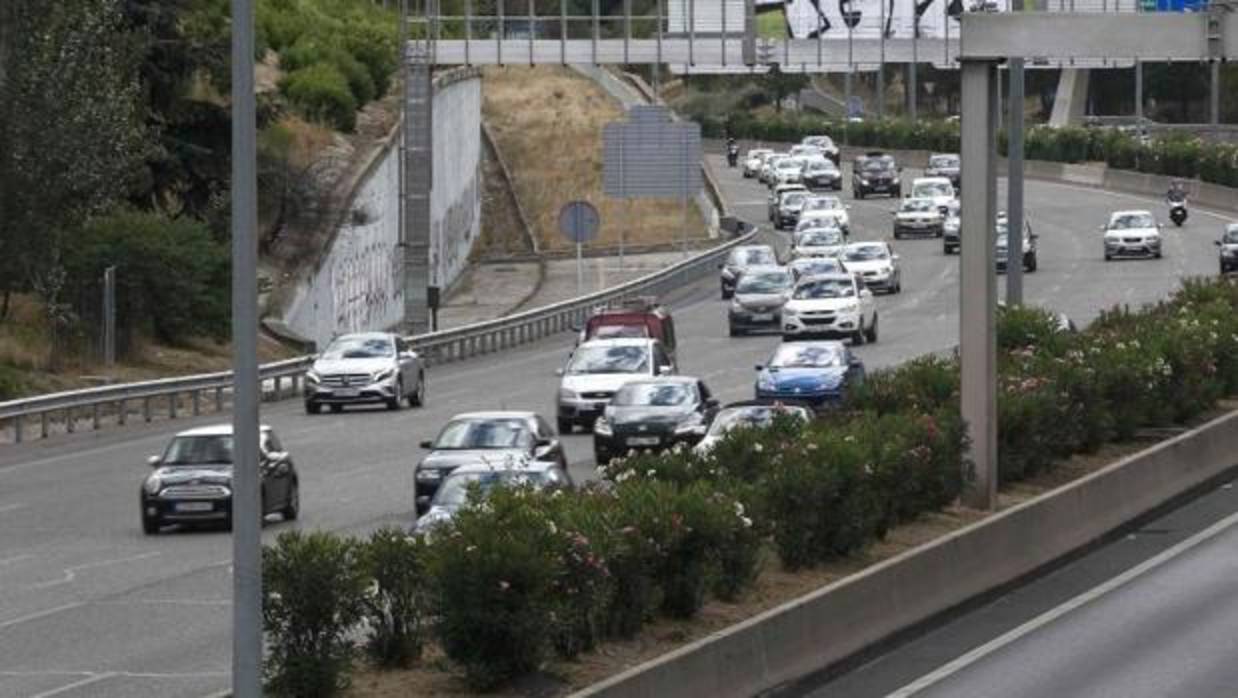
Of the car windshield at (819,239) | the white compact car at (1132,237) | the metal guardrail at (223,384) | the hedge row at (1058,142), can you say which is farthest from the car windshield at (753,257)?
the hedge row at (1058,142)

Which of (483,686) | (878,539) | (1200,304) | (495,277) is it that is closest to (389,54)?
(495,277)

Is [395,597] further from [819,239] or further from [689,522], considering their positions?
[819,239]

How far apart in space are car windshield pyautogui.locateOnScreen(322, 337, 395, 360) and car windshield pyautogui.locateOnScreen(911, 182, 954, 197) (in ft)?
157

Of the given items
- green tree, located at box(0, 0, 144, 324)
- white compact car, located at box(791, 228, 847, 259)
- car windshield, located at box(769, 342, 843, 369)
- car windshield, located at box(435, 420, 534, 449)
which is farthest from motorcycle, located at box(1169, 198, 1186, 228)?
car windshield, located at box(435, 420, 534, 449)

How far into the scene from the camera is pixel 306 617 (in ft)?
57.8

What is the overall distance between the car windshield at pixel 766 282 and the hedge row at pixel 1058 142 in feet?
150

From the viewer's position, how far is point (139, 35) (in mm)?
63812

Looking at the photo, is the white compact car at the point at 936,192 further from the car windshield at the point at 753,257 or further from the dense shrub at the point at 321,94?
the dense shrub at the point at 321,94

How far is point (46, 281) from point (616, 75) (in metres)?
89.3

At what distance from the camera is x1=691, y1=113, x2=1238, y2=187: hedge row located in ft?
372

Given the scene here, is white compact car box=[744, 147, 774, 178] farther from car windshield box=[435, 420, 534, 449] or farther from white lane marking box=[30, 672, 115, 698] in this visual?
white lane marking box=[30, 672, 115, 698]

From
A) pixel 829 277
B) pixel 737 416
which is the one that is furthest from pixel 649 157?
pixel 737 416

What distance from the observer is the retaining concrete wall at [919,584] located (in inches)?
781

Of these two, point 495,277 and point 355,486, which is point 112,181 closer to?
point 355,486
